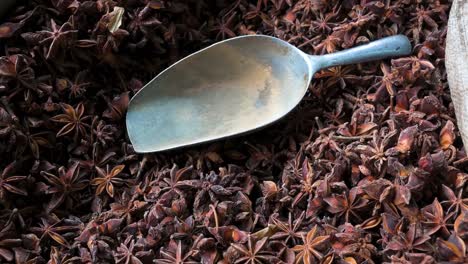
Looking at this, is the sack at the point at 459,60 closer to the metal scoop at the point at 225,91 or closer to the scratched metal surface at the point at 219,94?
the metal scoop at the point at 225,91

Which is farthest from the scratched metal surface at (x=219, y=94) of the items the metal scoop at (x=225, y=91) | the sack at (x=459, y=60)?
the sack at (x=459, y=60)

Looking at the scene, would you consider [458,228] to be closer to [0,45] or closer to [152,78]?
[152,78]

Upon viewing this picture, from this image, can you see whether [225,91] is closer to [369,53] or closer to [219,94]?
[219,94]

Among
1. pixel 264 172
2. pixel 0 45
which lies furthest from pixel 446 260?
pixel 0 45

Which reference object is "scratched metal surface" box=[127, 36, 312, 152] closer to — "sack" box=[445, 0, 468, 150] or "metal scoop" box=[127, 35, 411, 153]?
"metal scoop" box=[127, 35, 411, 153]

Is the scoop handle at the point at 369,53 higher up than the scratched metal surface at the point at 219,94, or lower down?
higher up

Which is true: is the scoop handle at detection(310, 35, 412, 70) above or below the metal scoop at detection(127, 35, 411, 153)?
above

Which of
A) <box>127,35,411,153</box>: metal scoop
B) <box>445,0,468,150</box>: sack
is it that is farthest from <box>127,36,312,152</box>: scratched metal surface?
<box>445,0,468,150</box>: sack
